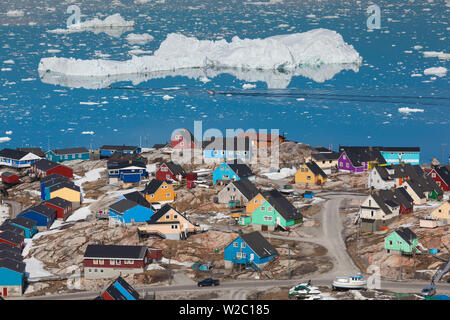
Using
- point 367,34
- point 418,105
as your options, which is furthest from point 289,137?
point 367,34

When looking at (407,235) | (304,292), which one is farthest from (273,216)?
(304,292)

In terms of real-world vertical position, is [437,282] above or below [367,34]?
below

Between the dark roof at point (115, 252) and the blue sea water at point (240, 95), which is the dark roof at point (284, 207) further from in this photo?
the blue sea water at point (240, 95)

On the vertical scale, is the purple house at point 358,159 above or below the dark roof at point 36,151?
above

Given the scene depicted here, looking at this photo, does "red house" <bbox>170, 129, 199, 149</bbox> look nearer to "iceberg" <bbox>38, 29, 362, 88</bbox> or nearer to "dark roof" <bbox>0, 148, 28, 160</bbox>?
"dark roof" <bbox>0, 148, 28, 160</bbox>

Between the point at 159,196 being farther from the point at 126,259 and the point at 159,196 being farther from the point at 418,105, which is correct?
the point at 418,105

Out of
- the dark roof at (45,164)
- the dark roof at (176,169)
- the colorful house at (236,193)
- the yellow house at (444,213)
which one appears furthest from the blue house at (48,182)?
the yellow house at (444,213)
